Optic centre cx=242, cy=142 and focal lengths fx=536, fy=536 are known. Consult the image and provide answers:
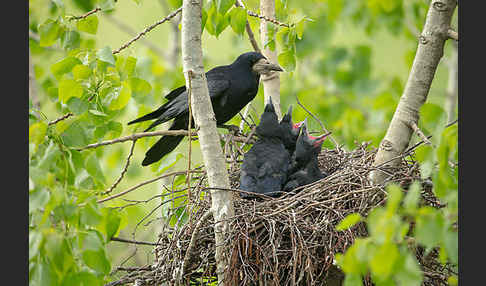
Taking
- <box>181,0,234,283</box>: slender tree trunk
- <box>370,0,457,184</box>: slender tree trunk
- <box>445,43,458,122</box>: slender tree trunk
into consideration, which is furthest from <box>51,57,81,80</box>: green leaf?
<box>445,43,458,122</box>: slender tree trunk

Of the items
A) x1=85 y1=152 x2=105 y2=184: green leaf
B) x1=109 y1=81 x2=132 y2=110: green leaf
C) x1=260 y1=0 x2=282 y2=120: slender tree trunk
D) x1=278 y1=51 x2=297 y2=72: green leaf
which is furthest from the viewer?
x1=260 y1=0 x2=282 y2=120: slender tree trunk

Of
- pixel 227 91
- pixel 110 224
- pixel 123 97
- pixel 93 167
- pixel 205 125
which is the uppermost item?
pixel 227 91

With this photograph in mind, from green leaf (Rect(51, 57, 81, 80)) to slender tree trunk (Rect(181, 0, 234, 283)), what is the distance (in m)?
0.87

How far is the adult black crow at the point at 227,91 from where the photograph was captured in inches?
169

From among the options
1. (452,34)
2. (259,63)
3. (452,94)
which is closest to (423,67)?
(452,34)

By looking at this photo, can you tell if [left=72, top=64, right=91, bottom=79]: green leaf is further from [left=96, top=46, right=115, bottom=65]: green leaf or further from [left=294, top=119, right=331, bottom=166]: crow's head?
[left=294, top=119, right=331, bottom=166]: crow's head

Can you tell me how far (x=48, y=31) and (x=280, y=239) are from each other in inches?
80.6

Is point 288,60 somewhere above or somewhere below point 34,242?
above

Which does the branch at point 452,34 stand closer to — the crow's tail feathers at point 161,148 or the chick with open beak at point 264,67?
the chick with open beak at point 264,67

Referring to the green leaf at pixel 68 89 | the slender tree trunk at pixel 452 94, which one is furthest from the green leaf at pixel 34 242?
the slender tree trunk at pixel 452 94

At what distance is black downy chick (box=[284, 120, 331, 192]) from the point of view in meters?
3.41

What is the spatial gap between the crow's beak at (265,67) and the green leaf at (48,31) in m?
1.57

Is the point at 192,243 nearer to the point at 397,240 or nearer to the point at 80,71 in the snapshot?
the point at 80,71

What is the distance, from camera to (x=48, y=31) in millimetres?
3477
